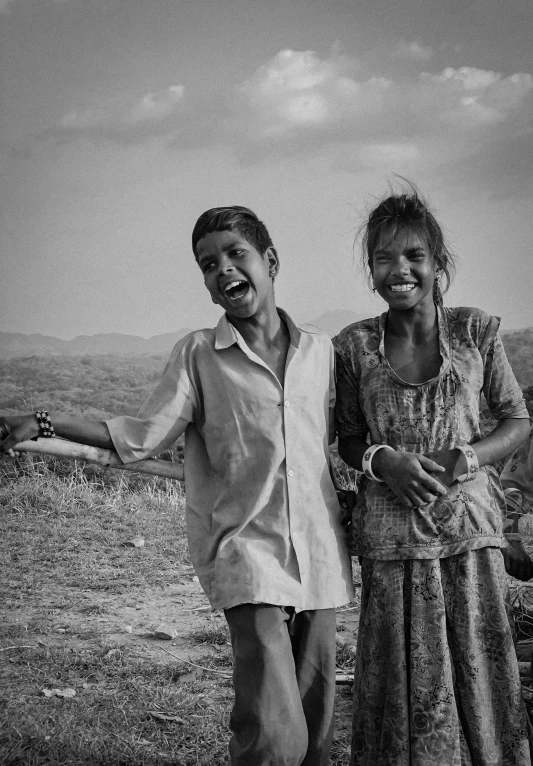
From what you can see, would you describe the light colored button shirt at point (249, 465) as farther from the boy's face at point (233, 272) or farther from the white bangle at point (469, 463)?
the white bangle at point (469, 463)

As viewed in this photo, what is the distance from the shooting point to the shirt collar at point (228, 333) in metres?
1.99

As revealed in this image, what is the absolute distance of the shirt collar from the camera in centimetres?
199

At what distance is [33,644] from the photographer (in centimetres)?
377

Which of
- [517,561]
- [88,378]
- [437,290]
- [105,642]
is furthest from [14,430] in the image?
[88,378]

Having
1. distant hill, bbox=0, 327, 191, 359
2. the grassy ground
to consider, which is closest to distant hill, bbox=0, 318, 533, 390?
distant hill, bbox=0, 327, 191, 359

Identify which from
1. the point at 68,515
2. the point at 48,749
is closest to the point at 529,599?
the point at 48,749

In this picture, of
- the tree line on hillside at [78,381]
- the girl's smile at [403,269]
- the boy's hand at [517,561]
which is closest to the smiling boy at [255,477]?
the girl's smile at [403,269]

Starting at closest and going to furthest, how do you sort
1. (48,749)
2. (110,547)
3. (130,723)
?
(48,749) < (130,723) < (110,547)

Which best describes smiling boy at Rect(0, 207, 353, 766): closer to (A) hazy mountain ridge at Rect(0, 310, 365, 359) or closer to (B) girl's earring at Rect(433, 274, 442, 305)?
(B) girl's earring at Rect(433, 274, 442, 305)

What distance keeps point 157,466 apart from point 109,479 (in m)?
6.25

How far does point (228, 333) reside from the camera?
201cm

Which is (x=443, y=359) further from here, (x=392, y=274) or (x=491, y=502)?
(x=491, y=502)

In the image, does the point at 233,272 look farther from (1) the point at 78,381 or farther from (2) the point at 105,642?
(1) the point at 78,381

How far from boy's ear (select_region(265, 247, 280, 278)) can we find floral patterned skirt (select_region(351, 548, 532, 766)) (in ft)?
2.55
